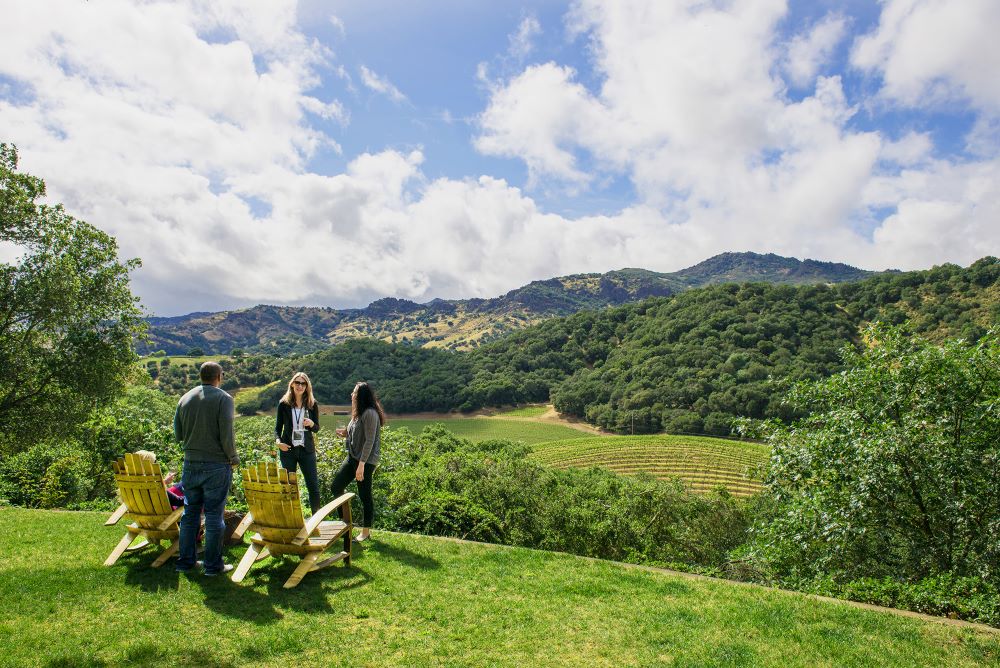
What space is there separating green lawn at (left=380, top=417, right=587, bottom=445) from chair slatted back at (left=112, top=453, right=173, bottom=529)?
7591cm

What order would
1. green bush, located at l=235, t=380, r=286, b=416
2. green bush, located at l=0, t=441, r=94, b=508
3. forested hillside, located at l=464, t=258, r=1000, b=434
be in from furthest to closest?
green bush, located at l=235, t=380, r=286, b=416, forested hillside, located at l=464, t=258, r=1000, b=434, green bush, located at l=0, t=441, r=94, b=508

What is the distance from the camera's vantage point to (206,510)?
18.3 feet

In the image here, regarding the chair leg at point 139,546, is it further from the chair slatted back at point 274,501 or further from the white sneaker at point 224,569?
the chair slatted back at point 274,501

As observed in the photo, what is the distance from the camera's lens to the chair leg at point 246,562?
5.21m

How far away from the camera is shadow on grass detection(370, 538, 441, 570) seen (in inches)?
245

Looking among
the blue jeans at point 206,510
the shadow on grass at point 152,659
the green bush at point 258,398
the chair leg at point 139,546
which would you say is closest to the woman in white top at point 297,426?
the blue jeans at point 206,510

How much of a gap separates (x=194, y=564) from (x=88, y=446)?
10.6m

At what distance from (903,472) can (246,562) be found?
8.94 meters

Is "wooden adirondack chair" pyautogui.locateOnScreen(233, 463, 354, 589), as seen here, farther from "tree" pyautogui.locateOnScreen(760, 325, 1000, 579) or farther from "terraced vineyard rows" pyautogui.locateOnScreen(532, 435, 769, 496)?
"terraced vineyard rows" pyautogui.locateOnScreen(532, 435, 769, 496)

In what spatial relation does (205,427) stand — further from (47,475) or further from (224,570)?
(47,475)

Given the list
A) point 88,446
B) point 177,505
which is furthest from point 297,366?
point 177,505

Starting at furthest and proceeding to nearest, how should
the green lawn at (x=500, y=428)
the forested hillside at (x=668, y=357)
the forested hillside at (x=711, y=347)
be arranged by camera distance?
the forested hillside at (x=668, y=357)
the forested hillside at (x=711, y=347)
the green lawn at (x=500, y=428)

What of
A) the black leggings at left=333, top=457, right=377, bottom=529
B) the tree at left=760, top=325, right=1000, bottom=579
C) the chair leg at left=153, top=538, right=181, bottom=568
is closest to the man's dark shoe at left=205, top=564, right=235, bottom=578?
the chair leg at left=153, top=538, right=181, bottom=568

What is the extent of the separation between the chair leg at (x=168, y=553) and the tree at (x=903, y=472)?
336 inches
